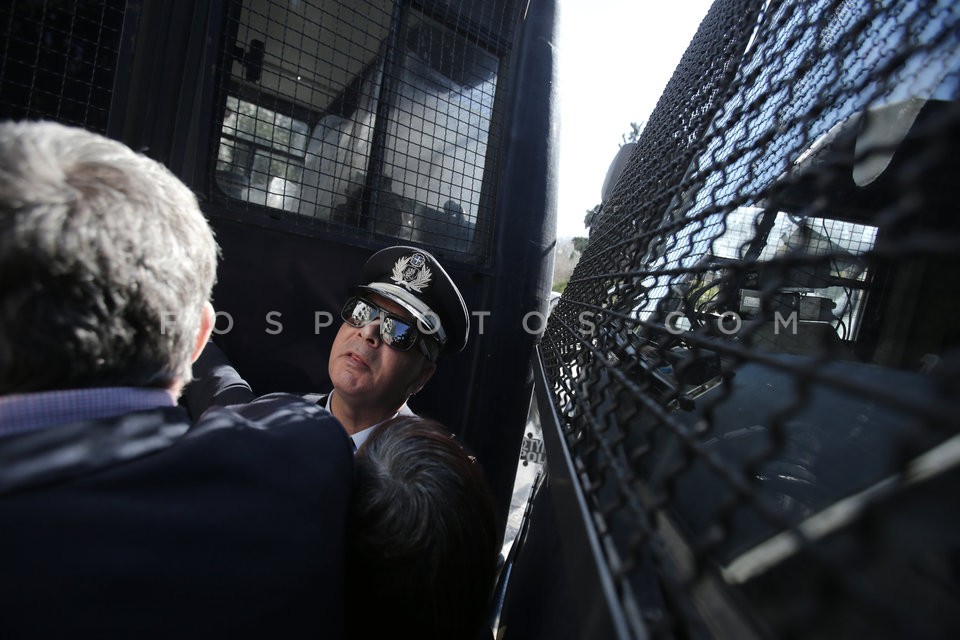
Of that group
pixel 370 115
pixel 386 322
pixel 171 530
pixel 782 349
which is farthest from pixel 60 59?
pixel 782 349

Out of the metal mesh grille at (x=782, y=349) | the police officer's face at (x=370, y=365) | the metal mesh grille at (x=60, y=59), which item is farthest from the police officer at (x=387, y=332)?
the metal mesh grille at (x=60, y=59)

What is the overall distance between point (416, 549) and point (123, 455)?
0.55 meters

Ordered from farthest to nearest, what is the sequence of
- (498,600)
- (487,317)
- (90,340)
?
(487,317) → (498,600) → (90,340)

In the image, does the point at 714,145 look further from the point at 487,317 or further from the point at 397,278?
the point at 487,317

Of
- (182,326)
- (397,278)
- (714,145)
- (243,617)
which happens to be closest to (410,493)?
(243,617)

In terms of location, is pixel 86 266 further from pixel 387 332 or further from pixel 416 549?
pixel 387 332

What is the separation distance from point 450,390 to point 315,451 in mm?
1673

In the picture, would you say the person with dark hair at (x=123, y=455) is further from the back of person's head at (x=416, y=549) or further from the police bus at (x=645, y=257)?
the police bus at (x=645, y=257)

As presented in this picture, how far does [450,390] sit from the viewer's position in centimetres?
260

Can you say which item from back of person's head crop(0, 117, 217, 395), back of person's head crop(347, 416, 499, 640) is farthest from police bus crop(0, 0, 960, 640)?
back of person's head crop(0, 117, 217, 395)

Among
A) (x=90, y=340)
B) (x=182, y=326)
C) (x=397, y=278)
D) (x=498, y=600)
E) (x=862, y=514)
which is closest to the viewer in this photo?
(x=862, y=514)

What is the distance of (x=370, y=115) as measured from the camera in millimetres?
2230

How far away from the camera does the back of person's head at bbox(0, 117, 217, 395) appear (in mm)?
722

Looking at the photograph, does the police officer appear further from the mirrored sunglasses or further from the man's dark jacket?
the man's dark jacket
